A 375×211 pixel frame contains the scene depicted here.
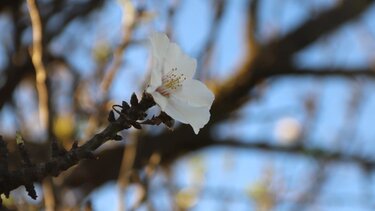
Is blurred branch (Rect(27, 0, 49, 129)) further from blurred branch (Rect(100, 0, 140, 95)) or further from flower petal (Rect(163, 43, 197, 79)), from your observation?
flower petal (Rect(163, 43, 197, 79))

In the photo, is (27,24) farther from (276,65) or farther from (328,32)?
(328,32)

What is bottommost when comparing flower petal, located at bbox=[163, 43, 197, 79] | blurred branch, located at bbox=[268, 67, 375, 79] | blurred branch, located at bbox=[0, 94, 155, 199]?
blurred branch, located at bbox=[0, 94, 155, 199]

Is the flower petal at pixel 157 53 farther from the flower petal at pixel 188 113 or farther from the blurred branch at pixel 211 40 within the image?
the blurred branch at pixel 211 40

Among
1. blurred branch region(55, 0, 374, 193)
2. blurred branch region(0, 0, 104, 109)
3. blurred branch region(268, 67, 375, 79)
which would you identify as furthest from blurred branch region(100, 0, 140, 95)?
blurred branch region(268, 67, 375, 79)

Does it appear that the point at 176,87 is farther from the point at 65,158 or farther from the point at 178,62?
the point at 65,158

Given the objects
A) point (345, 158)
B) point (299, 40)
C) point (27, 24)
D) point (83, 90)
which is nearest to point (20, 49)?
point (27, 24)

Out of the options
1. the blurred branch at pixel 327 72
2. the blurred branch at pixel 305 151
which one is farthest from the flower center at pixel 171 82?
the blurred branch at pixel 305 151

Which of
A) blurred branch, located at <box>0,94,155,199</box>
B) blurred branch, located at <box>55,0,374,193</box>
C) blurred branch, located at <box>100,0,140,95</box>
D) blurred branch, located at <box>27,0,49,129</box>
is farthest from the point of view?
blurred branch, located at <box>55,0,374,193</box>
